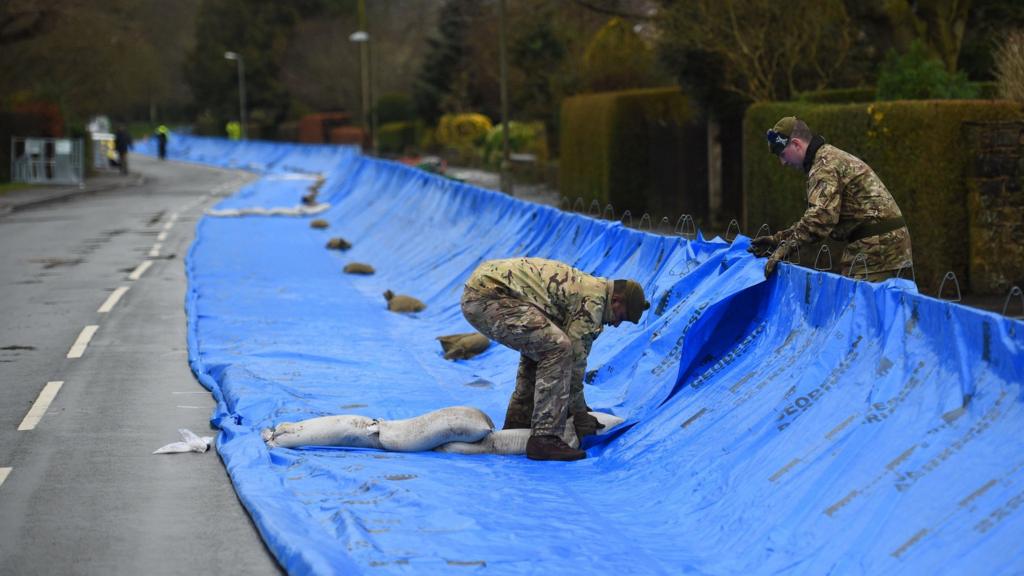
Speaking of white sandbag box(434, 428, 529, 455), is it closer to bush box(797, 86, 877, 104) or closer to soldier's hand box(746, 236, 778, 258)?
soldier's hand box(746, 236, 778, 258)

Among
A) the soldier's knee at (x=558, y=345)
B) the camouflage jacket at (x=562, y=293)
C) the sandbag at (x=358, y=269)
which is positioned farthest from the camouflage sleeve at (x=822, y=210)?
the sandbag at (x=358, y=269)

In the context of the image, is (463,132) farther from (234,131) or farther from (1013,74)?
(1013,74)

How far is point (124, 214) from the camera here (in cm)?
3522

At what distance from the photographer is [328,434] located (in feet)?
29.6

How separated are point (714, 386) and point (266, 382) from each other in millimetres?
4016

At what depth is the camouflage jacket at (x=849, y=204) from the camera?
9648 mm

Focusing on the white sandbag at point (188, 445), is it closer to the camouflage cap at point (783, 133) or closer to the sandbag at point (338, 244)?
the camouflage cap at point (783, 133)

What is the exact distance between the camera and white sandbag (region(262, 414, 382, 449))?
29.6 feet

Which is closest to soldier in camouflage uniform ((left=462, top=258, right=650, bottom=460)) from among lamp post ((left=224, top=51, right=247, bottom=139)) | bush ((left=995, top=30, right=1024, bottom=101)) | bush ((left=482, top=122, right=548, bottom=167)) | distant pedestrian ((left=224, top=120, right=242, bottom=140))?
bush ((left=995, top=30, right=1024, bottom=101))

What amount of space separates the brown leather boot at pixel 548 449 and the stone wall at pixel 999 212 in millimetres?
9144

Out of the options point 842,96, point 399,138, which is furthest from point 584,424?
point 399,138

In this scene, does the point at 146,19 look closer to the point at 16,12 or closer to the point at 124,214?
the point at 16,12

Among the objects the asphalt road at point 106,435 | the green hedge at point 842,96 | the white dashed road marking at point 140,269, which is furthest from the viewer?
the green hedge at point 842,96

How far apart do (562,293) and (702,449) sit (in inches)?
51.7
